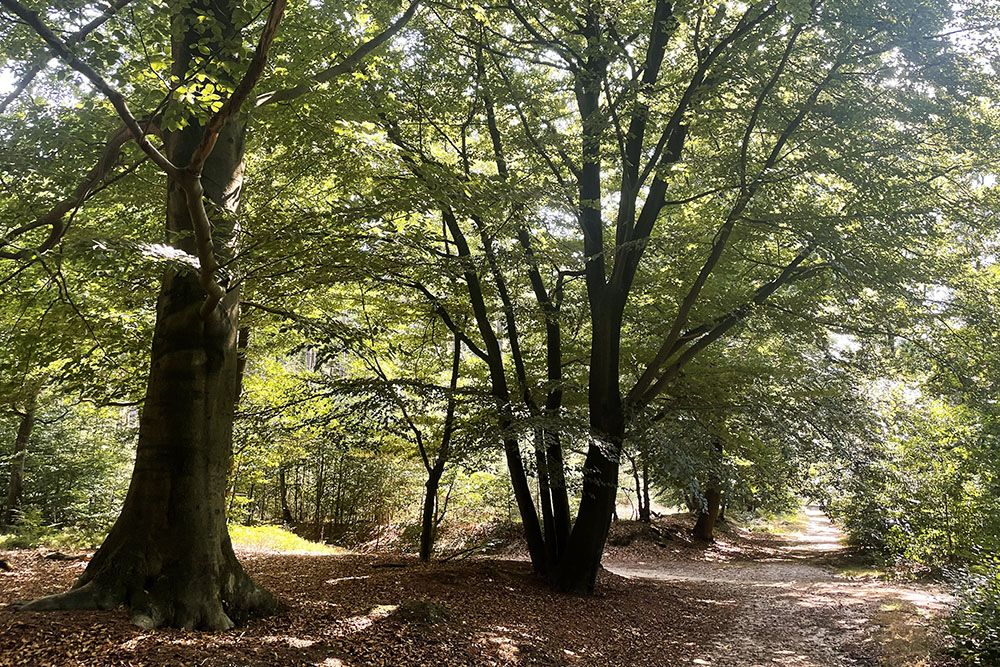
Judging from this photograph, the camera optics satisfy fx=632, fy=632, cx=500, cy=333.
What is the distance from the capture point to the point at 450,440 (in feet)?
30.5

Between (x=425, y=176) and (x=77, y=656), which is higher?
(x=425, y=176)

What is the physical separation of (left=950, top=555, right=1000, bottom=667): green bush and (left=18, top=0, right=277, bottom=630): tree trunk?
243 inches

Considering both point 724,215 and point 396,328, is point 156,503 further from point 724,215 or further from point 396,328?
point 724,215

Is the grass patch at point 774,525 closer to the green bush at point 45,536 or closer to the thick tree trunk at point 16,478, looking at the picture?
the green bush at point 45,536

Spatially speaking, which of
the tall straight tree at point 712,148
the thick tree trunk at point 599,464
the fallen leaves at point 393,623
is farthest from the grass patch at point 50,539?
the thick tree trunk at point 599,464

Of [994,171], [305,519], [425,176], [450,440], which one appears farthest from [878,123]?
[305,519]

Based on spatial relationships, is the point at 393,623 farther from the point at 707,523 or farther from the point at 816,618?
the point at 707,523

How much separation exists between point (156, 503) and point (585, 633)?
182 inches

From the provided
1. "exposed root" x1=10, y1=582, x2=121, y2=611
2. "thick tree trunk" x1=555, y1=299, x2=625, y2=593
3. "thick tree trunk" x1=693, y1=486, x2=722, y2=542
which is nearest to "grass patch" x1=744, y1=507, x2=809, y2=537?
"thick tree trunk" x1=693, y1=486, x2=722, y2=542

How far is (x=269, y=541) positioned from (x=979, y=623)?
12140 millimetres

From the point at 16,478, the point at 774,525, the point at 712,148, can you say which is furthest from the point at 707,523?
the point at 16,478

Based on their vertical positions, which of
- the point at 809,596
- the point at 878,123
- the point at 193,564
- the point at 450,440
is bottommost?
the point at 809,596

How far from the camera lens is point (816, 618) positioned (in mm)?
8641

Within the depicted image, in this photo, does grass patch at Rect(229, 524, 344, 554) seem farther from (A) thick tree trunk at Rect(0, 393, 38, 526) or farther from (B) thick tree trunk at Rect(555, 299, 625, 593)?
(B) thick tree trunk at Rect(555, 299, 625, 593)
